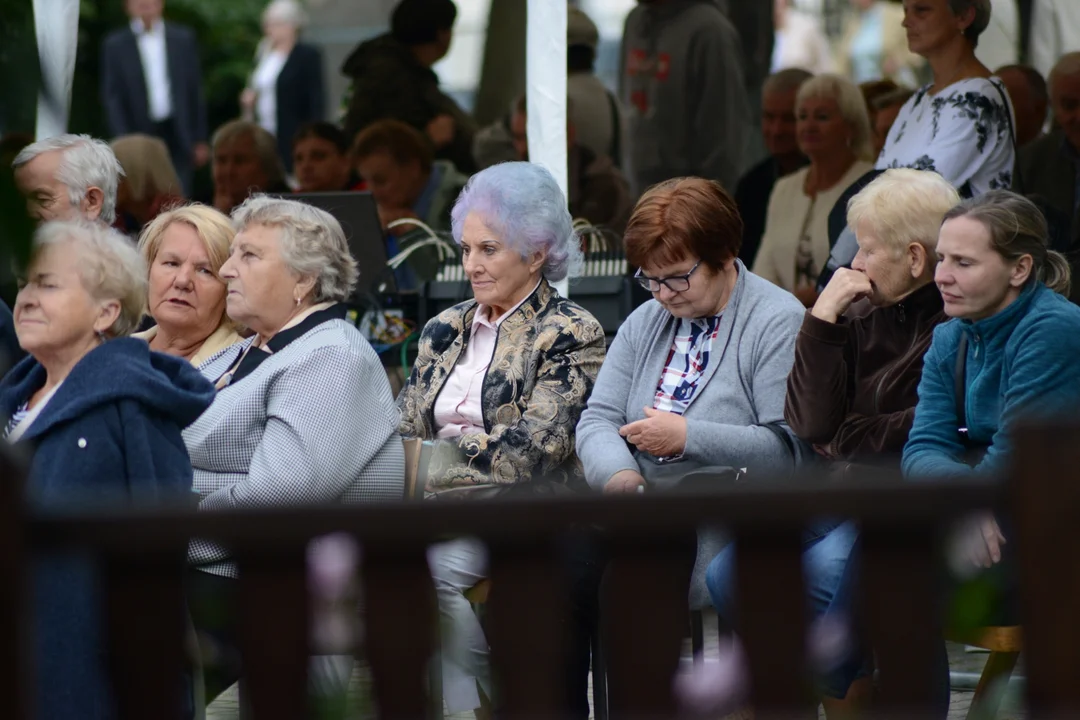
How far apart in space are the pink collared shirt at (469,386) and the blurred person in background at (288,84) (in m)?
6.22

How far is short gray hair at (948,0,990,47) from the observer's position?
540cm

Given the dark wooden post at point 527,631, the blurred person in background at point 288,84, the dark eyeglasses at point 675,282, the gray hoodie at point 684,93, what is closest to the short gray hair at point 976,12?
the dark eyeglasses at point 675,282

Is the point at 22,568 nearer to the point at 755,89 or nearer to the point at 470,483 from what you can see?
the point at 470,483

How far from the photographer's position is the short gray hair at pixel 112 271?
11.4ft

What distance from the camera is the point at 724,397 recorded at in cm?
410

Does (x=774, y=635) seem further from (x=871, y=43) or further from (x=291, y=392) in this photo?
(x=871, y=43)

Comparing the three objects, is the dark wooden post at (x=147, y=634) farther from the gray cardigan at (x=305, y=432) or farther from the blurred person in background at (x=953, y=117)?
the blurred person in background at (x=953, y=117)

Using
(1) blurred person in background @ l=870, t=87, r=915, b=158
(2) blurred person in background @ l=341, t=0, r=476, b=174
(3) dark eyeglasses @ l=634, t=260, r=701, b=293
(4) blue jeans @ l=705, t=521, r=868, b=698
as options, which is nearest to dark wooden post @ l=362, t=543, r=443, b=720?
(4) blue jeans @ l=705, t=521, r=868, b=698

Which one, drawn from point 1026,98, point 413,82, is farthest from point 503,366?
point 413,82

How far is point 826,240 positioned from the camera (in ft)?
20.5

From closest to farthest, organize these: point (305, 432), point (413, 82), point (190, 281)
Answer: point (305, 432) < point (190, 281) < point (413, 82)

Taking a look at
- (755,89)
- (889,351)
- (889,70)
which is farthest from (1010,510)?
(889,70)

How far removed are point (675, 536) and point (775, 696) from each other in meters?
0.23

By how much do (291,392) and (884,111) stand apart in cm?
383
